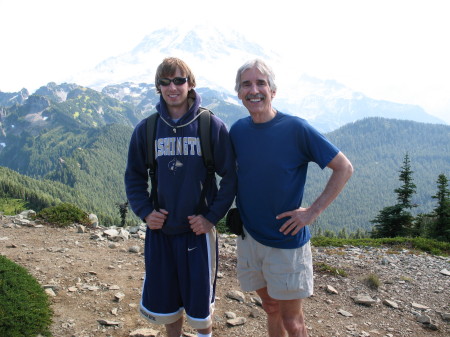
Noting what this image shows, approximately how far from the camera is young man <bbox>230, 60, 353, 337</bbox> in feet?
13.3

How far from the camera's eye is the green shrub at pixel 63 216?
1184 centimetres

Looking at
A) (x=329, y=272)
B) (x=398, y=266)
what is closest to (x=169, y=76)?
(x=329, y=272)

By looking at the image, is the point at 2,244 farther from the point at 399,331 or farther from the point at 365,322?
the point at 399,331

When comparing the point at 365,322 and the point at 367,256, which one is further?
the point at 367,256

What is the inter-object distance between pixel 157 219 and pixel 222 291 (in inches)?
161

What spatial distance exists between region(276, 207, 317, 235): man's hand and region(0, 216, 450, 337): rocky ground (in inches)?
116

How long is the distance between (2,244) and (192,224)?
7.91 metres

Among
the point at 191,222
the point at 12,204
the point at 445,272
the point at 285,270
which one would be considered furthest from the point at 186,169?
the point at 12,204

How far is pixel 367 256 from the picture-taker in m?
12.1

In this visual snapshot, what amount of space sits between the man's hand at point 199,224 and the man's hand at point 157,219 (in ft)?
1.16

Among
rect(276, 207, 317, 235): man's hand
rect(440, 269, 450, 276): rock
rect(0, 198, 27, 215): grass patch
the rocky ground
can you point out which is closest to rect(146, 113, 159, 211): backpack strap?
rect(276, 207, 317, 235): man's hand

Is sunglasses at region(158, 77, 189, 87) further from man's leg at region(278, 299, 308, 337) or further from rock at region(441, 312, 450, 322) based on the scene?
rock at region(441, 312, 450, 322)

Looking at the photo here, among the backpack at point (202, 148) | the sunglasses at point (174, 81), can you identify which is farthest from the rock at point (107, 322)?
the sunglasses at point (174, 81)

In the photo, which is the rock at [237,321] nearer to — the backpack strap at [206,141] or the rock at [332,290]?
the rock at [332,290]
